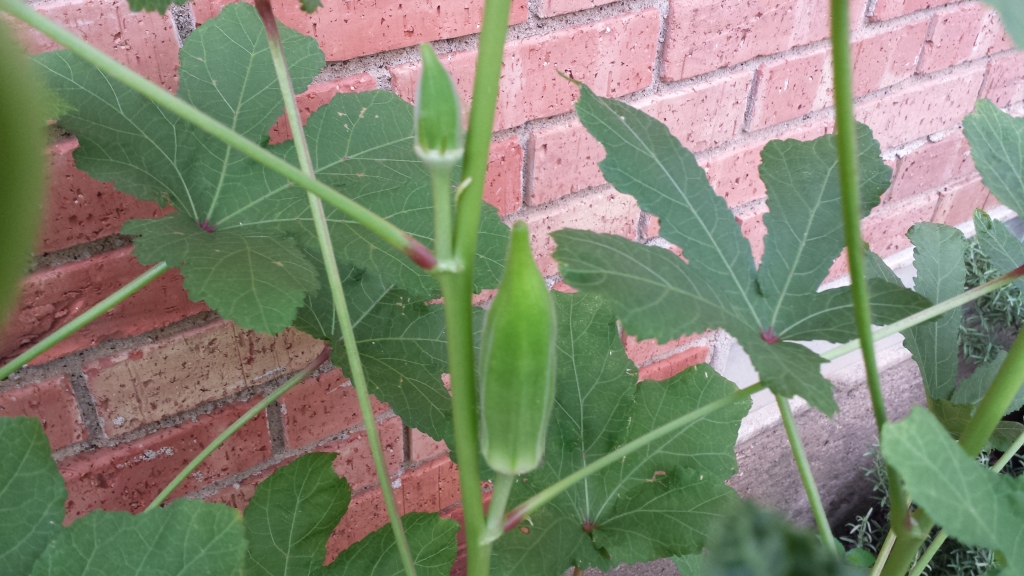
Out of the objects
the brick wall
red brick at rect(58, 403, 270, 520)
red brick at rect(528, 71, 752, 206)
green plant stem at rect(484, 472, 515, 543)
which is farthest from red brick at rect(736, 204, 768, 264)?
green plant stem at rect(484, 472, 515, 543)

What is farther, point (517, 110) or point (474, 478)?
point (517, 110)

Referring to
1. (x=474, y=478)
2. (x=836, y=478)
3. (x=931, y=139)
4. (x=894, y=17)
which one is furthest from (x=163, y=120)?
(x=836, y=478)

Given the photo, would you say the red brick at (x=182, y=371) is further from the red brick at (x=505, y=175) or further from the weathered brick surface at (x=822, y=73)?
the weathered brick surface at (x=822, y=73)

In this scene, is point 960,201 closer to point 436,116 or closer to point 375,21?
point 375,21

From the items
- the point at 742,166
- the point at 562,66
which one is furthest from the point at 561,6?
the point at 742,166

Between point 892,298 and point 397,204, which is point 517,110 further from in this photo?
point 892,298

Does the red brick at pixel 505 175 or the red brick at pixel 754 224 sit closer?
the red brick at pixel 505 175

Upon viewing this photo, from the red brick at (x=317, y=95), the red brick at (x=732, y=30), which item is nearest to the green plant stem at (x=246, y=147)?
the red brick at (x=317, y=95)
